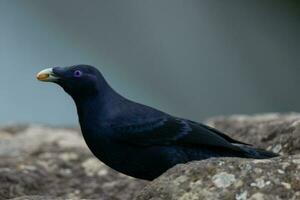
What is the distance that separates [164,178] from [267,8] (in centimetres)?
1095

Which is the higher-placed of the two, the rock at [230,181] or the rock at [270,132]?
the rock at [270,132]

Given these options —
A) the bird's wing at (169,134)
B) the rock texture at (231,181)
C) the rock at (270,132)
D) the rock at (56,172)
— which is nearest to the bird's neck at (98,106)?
the bird's wing at (169,134)

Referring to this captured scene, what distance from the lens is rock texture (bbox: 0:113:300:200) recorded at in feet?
15.2

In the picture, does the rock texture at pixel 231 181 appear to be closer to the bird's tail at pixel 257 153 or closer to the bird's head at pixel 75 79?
the bird's tail at pixel 257 153

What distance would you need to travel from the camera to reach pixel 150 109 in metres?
6.31

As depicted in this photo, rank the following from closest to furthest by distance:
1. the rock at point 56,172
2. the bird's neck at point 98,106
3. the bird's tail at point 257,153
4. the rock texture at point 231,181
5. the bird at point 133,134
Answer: the rock texture at point 231,181 → the bird's tail at point 257,153 → the bird at point 133,134 → the bird's neck at point 98,106 → the rock at point 56,172

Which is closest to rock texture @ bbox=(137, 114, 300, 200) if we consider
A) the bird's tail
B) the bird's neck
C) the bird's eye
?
the bird's tail

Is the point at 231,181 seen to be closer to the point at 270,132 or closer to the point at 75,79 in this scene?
the point at 75,79

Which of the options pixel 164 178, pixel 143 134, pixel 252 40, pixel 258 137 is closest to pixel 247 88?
pixel 252 40

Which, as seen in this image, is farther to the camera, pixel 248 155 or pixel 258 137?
pixel 258 137

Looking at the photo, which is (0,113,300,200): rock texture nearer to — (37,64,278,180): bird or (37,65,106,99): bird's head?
(37,64,278,180): bird

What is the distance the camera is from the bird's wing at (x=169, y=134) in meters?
6.04

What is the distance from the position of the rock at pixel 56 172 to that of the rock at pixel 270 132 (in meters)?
0.86

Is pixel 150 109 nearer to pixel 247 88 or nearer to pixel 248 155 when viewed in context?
pixel 248 155
